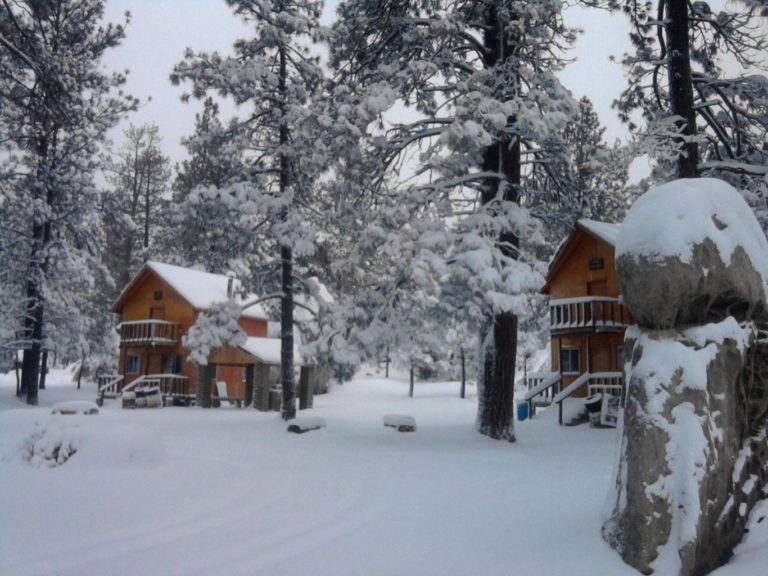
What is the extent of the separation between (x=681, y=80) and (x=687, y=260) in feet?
29.7

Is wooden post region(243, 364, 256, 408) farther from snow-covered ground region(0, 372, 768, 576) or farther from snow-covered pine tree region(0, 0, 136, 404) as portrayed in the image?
snow-covered ground region(0, 372, 768, 576)

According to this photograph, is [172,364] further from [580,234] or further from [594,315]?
[594,315]

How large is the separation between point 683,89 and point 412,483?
9948mm

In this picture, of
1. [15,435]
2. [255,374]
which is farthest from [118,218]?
[15,435]

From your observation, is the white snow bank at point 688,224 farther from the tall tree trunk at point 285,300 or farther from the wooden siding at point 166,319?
the wooden siding at point 166,319

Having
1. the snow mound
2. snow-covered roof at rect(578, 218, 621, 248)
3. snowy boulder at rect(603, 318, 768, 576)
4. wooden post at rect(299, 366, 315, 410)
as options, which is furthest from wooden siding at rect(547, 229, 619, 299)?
the snow mound

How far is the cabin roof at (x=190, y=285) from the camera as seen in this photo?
96.4 ft

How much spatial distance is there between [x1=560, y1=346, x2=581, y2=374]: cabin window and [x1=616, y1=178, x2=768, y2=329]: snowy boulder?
17131 millimetres

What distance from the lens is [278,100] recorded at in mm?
18406

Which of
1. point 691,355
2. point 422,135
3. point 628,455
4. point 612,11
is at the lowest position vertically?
point 628,455

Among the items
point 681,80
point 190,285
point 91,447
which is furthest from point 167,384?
point 681,80

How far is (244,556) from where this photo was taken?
5.27 meters

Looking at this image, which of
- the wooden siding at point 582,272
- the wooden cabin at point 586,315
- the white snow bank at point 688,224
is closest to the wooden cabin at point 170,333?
the wooden cabin at point 586,315

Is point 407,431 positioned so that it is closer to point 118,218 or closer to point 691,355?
point 691,355
